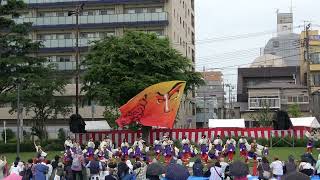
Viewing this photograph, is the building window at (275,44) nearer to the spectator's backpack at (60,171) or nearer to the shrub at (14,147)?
the shrub at (14,147)

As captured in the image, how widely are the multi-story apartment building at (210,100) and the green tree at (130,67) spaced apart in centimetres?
1658

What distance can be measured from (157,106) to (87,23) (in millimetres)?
35301

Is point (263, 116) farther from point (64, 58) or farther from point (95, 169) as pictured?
point (95, 169)

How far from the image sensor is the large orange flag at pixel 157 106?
2775 cm

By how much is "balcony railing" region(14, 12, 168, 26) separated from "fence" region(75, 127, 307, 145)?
19709 mm

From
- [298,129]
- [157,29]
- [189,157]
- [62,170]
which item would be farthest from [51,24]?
[62,170]

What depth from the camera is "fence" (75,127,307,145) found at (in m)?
42.1

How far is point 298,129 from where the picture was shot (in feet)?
142

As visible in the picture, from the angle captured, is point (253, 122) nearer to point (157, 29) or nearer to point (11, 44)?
point (157, 29)

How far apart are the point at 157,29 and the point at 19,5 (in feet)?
72.6

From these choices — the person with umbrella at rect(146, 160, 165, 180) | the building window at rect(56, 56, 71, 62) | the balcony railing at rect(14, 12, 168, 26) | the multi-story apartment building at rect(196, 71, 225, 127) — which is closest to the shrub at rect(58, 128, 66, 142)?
the building window at rect(56, 56, 71, 62)

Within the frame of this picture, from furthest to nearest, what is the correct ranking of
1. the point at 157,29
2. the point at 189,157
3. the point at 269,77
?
the point at 269,77
the point at 157,29
the point at 189,157

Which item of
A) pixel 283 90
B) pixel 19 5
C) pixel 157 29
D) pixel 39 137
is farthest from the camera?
pixel 283 90

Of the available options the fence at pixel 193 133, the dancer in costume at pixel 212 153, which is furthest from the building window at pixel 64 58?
the dancer in costume at pixel 212 153
